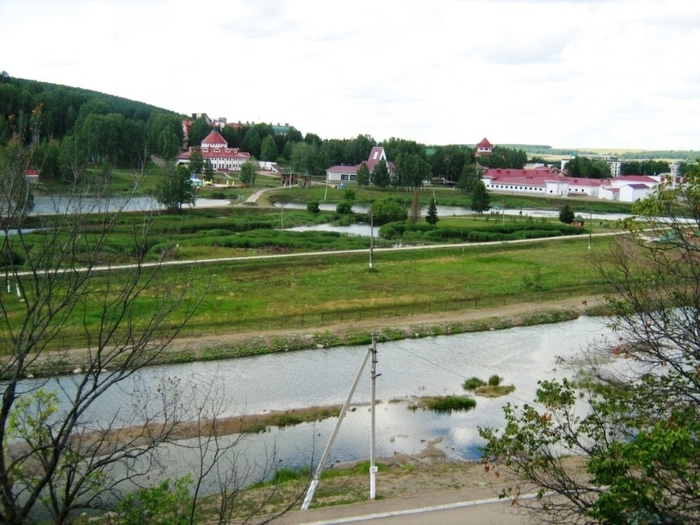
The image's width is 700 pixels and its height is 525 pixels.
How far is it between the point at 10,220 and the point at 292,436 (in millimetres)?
9395

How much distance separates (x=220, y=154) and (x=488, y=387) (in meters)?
69.7

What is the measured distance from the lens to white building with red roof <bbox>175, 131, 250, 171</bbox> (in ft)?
267

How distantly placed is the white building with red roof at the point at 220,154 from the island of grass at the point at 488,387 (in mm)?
65445

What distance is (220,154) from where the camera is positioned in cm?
8231

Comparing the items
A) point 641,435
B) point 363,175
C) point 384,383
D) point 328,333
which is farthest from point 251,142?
point 641,435

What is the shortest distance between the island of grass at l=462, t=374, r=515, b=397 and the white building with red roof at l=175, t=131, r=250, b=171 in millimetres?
65445

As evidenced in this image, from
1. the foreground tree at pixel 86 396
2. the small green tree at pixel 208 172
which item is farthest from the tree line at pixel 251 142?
the foreground tree at pixel 86 396

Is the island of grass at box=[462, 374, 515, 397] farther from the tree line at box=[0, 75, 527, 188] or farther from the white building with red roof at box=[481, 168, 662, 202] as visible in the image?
the white building with red roof at box=[481, 168, 662, 202]

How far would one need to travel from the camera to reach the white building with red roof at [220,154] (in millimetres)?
81375

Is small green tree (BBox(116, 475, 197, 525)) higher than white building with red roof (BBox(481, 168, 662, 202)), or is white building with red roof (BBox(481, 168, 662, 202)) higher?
white building with red roof (BBox(481, 168, 662, 202))

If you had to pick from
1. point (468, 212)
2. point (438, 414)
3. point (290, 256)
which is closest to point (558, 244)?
point (290, 256)

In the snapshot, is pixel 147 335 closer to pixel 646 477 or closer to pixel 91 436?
pixel 646 477

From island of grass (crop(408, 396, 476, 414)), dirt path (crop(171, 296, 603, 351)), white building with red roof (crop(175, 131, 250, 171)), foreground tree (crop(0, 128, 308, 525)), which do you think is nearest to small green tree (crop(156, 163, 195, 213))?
foreground tree (crop(0, 128, 308, 525))

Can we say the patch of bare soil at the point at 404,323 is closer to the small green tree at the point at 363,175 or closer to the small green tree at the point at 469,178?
the small green tree at the point at 469,178
